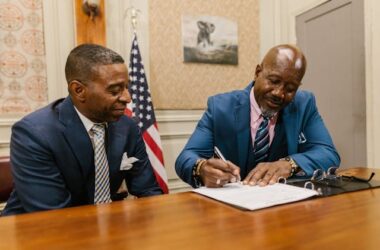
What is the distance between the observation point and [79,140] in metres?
1.32

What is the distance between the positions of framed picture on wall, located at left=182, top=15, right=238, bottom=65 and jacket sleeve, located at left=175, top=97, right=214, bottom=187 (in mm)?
1777

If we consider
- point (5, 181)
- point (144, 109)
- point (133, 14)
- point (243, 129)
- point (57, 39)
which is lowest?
point (5, 181)

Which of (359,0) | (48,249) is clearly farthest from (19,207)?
(359,0)

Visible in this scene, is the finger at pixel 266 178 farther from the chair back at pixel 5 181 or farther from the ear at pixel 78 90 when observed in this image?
the chair back at pixel 5 181

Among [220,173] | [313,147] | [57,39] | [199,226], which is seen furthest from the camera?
[57,39]

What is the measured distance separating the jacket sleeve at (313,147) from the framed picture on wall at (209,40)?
1849 mm

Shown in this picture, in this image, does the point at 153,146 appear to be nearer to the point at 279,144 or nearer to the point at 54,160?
the point at 279,144

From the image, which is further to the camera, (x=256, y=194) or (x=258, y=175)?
(x=258, y=175)

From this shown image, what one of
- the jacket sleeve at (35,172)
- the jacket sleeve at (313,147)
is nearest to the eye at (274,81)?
the jacket sleeve at (313,147)

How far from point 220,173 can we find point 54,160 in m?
0.62

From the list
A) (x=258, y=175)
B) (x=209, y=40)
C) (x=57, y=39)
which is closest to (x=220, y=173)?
(x=258, y=175)

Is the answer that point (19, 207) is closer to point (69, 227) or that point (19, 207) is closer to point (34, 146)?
point (34, 146)

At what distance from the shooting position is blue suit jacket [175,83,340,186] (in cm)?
164

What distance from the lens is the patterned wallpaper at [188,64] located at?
3279mm
